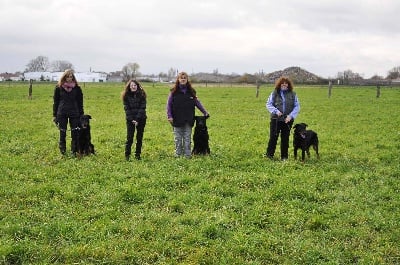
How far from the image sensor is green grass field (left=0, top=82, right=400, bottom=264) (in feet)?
18.9

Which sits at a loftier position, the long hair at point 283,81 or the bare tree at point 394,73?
the bare tree at point 394,73

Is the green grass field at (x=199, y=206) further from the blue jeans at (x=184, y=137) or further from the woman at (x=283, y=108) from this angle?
the woman at (x=283, y=108)

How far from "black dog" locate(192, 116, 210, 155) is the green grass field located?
0.46 metres

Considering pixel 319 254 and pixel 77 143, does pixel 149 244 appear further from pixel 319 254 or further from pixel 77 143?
pixel 77 143

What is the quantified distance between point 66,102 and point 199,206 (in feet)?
18.4

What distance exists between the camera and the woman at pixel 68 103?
11.3 meters

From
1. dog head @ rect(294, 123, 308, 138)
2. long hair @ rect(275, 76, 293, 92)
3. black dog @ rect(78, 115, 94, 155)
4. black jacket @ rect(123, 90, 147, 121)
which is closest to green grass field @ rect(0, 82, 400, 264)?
black dog @ rect(78, 115, 94, 155)

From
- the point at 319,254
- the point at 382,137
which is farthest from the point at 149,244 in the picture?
the point at 382,137

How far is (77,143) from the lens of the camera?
11.3 m

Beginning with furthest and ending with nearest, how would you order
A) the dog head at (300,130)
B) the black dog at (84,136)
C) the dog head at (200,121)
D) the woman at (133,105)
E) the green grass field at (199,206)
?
the dog head at (200,121)
the black dog at (84,136)
the dog head at (300,130)
the woman at (133,105)
the green grass field at (199,206)

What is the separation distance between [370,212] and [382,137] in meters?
8.58

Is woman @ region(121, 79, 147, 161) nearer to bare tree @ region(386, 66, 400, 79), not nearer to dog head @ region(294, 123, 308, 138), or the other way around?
dog head @ region(294, 123, 308, 138)

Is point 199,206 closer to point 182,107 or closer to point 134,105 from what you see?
point 182,107

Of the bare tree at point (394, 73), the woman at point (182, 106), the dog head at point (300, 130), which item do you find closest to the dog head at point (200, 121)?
the woman at point (182, 106)
